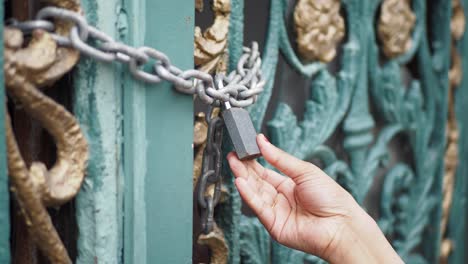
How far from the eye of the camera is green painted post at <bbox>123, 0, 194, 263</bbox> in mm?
665

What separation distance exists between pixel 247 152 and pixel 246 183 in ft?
0.14

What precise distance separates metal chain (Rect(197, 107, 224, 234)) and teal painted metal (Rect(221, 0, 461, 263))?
8cm

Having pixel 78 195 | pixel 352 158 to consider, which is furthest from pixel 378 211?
pixel 78 195

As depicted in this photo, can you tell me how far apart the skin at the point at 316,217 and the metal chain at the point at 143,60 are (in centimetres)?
9

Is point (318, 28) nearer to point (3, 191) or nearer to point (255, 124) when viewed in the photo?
point (255, 124)

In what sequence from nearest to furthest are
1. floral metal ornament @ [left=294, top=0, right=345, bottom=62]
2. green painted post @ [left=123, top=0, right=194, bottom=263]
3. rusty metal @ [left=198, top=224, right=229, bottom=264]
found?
1. green painted post @ [left=123, top=0, right=194, bottom=263]
2. rusty metal @ [left=198, top=224, right=229, bottom=264]
3. floral metal ornament @ [left=294, top=0, right=345, bottom=62]

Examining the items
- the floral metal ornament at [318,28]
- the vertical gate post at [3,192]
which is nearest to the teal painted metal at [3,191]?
the vertical gate post at [3,192]

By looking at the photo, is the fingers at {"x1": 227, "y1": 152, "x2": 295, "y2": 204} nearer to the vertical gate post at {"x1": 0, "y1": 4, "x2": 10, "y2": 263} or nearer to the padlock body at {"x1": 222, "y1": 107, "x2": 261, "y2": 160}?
the padlock body at {"x1": 222, "y1": 107, "x2": 261, "y2": 160}

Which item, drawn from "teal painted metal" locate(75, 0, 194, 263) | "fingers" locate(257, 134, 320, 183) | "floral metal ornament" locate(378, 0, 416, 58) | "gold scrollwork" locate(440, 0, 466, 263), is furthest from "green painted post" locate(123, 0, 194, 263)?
"gold scrollwork" locate(440, 0, 466, 263)

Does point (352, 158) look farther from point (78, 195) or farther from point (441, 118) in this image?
point (78, 195)

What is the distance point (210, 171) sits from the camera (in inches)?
29.1

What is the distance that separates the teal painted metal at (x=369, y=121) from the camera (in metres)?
0.89

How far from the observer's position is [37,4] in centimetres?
66

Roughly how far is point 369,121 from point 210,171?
475 mm
